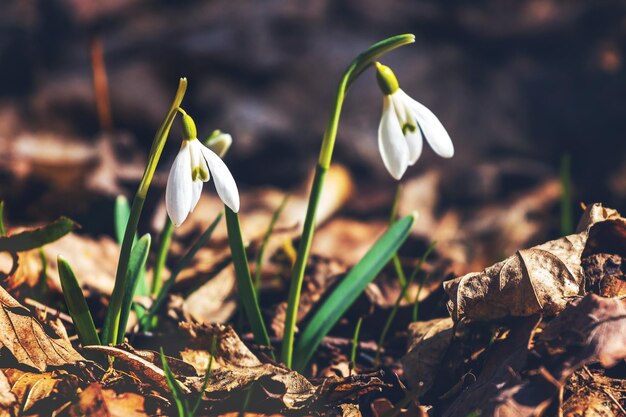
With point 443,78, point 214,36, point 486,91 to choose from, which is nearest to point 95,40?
point 214,36

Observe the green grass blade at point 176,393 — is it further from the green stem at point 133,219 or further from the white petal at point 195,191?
the white petal at point 195,191

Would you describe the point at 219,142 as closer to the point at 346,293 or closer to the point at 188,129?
the point at 188,129

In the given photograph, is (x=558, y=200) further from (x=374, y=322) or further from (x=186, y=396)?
(x=186, y=396)

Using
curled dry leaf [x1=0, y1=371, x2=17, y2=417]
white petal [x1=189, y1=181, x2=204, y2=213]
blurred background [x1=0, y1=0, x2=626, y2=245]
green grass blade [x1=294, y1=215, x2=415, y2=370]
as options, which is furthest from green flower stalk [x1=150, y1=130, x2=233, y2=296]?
blurred background [x1=0, y1=0, x2=626, y2=245]

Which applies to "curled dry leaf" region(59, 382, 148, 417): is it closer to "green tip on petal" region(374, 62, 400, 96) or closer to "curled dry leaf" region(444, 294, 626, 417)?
"curled dry leaf" region(444, 294, 626, 417)

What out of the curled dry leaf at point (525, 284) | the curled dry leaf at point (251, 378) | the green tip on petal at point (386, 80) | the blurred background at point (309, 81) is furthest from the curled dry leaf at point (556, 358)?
the blurred background at point (309, 81)
